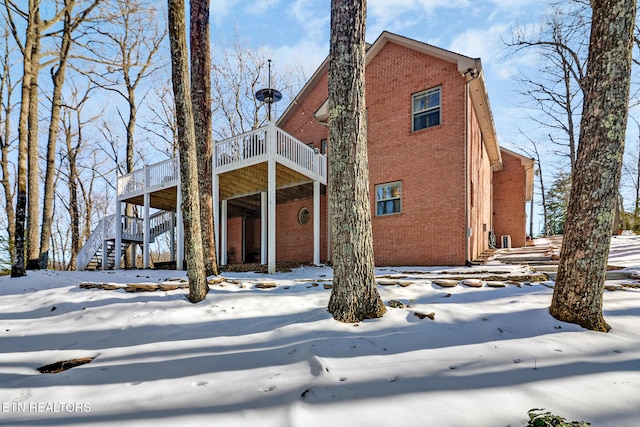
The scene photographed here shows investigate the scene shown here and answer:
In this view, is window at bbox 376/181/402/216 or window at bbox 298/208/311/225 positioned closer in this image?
window at bbox 376/181/402/216

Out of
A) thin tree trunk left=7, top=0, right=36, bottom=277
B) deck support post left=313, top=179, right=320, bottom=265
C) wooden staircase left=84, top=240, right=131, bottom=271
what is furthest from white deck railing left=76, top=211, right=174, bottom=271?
deck support post left=313, top=179, right=320, bottom=265

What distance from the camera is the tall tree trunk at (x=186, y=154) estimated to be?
4.39 metres

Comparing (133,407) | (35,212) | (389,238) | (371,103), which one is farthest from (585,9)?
(35,212)

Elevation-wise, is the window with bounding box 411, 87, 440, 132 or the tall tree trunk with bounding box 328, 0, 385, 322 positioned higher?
the window with bounding box 411, 87, 440, 132

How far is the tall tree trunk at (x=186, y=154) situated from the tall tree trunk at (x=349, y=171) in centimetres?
208

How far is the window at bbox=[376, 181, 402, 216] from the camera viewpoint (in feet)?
32.6

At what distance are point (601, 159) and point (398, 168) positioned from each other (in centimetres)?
712

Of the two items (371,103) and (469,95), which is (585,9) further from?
(371,103)

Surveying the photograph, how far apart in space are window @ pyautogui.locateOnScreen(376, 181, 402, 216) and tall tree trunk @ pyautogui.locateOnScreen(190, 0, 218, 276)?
19.4 ft

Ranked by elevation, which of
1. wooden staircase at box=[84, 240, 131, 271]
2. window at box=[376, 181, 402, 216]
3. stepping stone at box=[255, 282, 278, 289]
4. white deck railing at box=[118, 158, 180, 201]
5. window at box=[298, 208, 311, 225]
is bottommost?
wooden staircase at box=[84, 240, 131, 271]

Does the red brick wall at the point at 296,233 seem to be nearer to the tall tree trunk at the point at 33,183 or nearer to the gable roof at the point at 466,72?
the gable roof at the point at 466,72

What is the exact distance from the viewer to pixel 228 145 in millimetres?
9750

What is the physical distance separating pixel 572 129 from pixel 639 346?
21403 millimetres

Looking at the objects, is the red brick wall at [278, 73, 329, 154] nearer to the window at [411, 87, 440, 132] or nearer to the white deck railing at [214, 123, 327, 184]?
the white deck railing at [214, 123, 327, 184]
